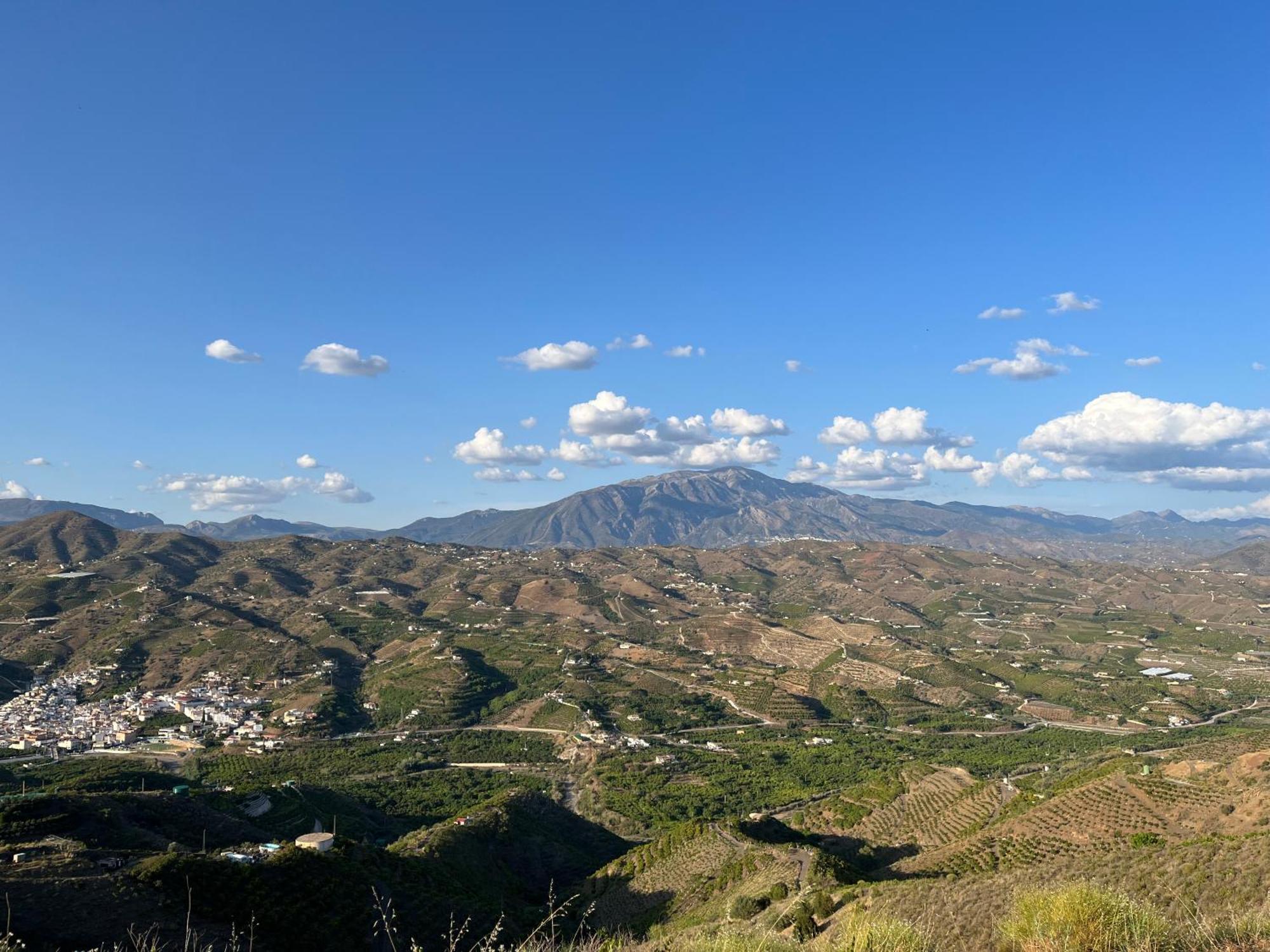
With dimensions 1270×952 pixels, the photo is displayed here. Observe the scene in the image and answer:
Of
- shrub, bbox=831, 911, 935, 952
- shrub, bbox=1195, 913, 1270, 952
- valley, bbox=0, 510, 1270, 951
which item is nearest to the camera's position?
shrub, bbox=1195, 913, 1270, 952

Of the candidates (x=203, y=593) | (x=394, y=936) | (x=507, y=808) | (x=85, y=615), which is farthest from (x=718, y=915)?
(x=203, y=593)

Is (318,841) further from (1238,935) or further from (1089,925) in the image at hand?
(1238,935)

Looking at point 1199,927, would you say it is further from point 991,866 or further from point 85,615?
point 85,615

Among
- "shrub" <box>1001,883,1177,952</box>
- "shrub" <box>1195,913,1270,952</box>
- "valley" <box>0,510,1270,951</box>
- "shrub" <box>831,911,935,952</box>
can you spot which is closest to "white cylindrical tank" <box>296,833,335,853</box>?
"valley" <box>0,510,1270,951</box>

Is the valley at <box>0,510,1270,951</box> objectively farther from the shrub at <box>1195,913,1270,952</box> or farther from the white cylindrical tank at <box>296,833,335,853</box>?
the shrub at <box>1195,913,1270,952</box>

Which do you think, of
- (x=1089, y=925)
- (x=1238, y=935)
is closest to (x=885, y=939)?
(x=1089, y=925)

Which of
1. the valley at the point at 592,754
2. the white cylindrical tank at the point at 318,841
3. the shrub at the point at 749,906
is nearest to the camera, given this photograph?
the valley at the point at 592,754

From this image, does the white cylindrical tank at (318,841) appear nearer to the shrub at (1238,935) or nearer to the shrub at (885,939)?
the shrub at (885,939)

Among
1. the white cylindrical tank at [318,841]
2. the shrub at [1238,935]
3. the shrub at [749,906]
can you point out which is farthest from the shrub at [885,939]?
the white cylindrical tank at [318,841]
